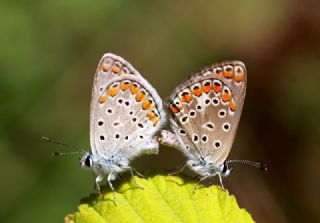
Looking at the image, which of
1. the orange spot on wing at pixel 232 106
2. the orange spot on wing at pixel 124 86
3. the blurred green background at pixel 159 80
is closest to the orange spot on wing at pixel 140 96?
the orange spot on wing at pixel 124 86

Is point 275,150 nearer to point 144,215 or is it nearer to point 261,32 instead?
point 261,32

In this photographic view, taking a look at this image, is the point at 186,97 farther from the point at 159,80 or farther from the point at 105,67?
the point at 159,80

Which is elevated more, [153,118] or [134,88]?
[134,88]

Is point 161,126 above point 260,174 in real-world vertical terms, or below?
above

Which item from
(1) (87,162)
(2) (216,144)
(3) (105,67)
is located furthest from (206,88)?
(1) (87,162)

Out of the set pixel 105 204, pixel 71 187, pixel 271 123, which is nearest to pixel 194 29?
pixel 271 123

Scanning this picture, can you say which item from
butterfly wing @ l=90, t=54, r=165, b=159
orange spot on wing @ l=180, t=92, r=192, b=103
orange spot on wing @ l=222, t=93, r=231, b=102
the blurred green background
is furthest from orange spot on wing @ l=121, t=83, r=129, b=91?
the blurred green background

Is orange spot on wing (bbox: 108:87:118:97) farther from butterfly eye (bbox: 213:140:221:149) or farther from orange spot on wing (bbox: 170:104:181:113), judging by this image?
butterfly eye (bbox: 213:140:221:149)
